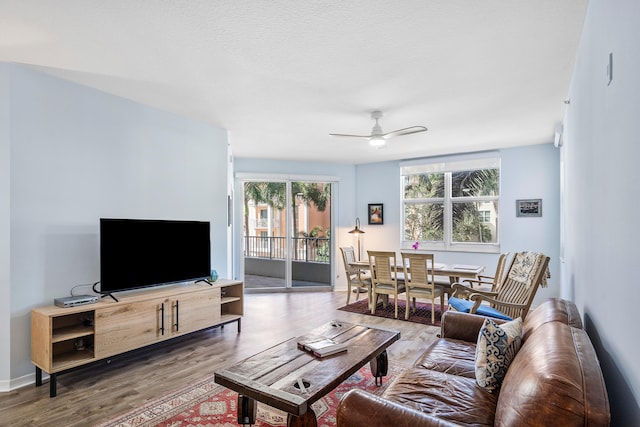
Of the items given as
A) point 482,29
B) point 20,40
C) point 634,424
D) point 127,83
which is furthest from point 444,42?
point 20,40

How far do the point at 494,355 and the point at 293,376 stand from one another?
1108 mm

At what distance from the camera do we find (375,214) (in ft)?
23.7

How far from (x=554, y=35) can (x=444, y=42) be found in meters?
0.70

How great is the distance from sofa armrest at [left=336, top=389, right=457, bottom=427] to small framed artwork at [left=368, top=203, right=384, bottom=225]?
5.72m

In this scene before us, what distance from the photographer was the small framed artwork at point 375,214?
23.5 feet

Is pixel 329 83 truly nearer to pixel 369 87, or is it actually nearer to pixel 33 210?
pixel 369 87

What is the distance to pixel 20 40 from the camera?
2.44 meters

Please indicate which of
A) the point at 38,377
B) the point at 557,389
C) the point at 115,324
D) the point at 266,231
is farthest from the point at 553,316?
the point at 266,231

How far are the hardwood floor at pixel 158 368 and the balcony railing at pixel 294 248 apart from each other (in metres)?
1.88

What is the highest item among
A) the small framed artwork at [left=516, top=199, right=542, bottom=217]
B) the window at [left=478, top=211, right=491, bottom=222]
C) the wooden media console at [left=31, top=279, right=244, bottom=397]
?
the small framed artwork at [left=516, top=199, right=542, bottom=217]

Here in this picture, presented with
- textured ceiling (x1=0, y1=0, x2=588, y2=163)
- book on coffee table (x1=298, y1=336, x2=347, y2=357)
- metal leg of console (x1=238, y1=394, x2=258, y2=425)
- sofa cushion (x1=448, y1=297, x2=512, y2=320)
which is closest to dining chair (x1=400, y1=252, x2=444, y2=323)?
sofa cushion (x1=448, y1=297, x2=512, y2=320)

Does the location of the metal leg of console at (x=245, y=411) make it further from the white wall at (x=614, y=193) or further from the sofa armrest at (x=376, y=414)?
the white wall at (x=614, y=193)

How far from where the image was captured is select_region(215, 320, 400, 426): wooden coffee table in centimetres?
183

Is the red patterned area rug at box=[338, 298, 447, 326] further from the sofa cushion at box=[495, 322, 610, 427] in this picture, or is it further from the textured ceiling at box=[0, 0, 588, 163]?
the sofa cushion at box=[495, 322, 610, 427]
